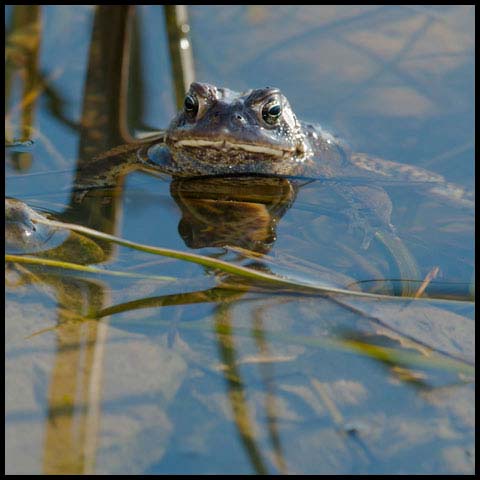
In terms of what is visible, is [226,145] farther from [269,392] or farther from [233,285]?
[269,392]

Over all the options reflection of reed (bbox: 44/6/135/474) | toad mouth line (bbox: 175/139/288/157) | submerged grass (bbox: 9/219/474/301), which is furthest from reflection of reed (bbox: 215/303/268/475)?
toad mouth line (bbox: 175/139/288/157)

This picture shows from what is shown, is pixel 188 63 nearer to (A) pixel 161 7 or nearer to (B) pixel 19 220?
(A) pixel 161 7

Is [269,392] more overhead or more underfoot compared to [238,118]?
more underfoot

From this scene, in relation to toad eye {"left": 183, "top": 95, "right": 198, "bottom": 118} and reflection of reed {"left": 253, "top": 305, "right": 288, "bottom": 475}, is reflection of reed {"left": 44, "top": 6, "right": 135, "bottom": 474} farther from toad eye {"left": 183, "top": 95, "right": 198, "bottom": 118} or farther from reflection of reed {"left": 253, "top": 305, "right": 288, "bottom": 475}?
toad eye {"left": 183, "top": 95, "right": 198, "bottom": 118}

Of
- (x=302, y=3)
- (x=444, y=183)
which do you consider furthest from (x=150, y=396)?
(x=302, y=3)

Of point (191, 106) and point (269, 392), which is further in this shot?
point (191, 106)

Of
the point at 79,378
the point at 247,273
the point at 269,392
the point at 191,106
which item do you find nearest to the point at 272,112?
the point at 191,106
